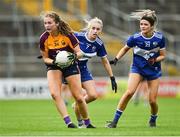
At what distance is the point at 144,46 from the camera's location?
1616 cm

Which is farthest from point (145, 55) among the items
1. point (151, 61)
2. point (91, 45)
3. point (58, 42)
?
point (58, 42)

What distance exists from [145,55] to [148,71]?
0.33 metres

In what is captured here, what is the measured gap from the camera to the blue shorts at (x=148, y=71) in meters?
16.2

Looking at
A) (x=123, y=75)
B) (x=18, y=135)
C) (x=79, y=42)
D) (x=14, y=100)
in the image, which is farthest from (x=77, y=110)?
(x=123, y=75)

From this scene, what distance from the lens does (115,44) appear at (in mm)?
38156

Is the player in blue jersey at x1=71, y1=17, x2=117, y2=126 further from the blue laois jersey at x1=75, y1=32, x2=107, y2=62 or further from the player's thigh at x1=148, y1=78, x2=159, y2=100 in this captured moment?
the player's thigh at x1=148, y1=78, x2=159, y2=100

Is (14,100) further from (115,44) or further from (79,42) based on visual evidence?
(79,42)

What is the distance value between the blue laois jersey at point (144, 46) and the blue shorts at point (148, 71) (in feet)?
0.24

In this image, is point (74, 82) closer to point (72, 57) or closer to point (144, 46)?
point (72, 57)

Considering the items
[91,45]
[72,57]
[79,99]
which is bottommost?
[79,99]

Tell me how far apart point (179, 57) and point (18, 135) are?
25.2 meters

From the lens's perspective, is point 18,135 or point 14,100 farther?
point 14,100

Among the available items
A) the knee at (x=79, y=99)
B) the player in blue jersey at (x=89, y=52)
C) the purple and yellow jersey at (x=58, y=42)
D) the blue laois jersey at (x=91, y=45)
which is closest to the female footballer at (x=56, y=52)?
the purple and yellow jersey at (x=58, y=42)

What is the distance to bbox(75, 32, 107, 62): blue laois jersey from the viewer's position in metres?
16.5
